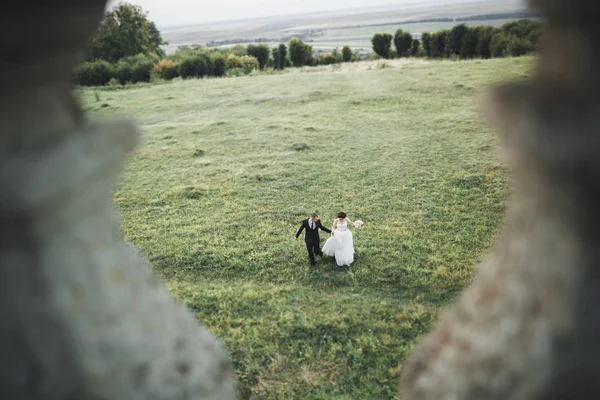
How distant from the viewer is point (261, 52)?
55781 mm

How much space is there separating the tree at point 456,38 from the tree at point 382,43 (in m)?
10.1

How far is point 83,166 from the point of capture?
1686 mm

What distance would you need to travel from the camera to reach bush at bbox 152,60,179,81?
4122cm

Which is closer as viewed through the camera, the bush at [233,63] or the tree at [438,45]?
the bush at [233,63]

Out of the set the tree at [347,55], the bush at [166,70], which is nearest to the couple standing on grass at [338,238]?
the bush at [166,70]

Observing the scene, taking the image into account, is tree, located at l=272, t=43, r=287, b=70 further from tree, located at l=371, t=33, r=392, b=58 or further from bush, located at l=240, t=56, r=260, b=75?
tree, located at l=371, t=33, r=392, b=58

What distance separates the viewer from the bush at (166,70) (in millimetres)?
41219

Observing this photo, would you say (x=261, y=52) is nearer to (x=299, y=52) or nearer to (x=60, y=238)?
(x=299, y=52)

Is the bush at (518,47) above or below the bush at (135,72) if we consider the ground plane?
below

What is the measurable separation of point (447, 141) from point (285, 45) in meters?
43.1

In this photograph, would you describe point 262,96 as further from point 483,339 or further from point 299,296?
point 483,339

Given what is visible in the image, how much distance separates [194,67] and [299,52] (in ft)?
55.5

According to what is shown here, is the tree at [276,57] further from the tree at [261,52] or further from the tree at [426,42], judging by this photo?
the tree at [426,42]

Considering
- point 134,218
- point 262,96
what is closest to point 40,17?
point 134,218
